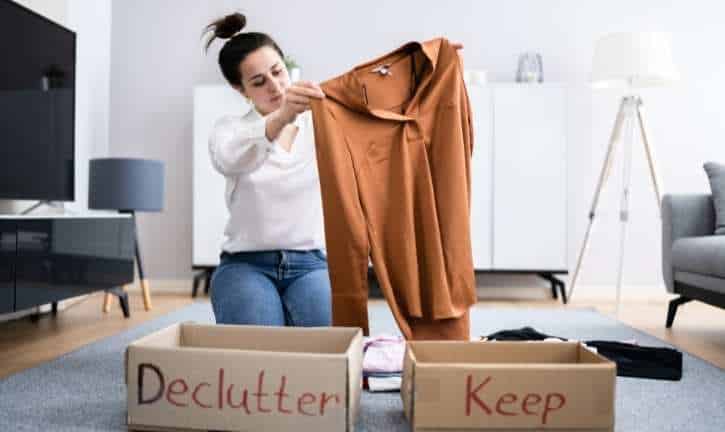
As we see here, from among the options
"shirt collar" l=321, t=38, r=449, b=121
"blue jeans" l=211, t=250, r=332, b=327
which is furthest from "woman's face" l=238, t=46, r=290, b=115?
"blue jeans" l=211, t=250, r=332, b=327

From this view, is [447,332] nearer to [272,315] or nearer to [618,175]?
[272,315]

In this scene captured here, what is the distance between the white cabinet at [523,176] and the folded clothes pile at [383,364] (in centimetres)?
224

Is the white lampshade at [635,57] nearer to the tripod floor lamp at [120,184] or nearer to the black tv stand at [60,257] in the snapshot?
the tripod floor lamp at [120,184]

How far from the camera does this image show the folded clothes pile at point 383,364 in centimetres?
166

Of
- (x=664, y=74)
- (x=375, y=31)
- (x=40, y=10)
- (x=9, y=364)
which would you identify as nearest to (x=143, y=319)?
(x=9, y=364)

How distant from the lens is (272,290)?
5.75 feet

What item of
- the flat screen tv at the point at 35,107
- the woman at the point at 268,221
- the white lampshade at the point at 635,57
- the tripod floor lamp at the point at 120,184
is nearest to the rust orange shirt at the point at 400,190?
the woman at the point at 268,221

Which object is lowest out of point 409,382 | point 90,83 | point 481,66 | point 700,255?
point 409,382

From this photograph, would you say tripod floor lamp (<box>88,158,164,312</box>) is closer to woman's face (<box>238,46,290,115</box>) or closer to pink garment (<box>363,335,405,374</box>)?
woman's face (<box>238,46,290,115</box>)

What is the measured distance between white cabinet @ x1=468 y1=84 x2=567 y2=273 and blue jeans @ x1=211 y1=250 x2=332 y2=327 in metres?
2.36

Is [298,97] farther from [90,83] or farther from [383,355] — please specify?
[90,83]

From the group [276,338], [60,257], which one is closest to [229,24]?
[276,338]

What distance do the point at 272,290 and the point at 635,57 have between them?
2.63 meters

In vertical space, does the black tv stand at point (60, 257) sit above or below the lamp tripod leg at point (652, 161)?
below
